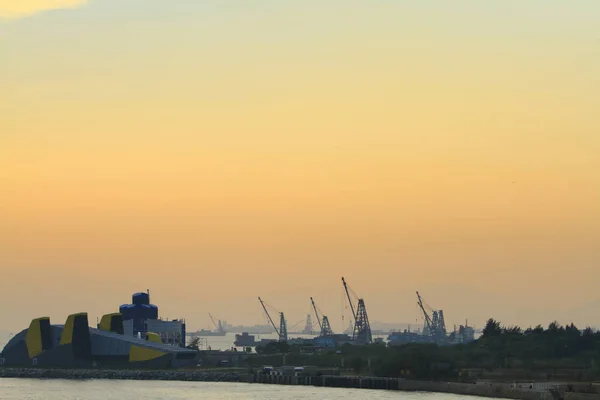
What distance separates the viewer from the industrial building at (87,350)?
171 metres

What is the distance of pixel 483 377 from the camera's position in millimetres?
136750

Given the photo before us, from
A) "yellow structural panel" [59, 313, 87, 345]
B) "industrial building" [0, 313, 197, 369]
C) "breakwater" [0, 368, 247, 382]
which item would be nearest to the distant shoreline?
"breakwater" [0, 368, 247, 382]

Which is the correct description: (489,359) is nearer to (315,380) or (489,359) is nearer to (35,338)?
(315,380)

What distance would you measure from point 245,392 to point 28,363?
174 ft

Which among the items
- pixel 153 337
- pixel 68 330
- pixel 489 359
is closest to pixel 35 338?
pixel 68 330

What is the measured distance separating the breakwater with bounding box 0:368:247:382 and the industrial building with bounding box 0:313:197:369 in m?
3.80

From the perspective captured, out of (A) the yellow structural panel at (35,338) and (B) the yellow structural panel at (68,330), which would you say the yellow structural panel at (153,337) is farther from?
(A) the yellow structural panel at (35,338)

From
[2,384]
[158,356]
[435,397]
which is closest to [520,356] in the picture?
[435,397]

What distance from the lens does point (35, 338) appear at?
176m

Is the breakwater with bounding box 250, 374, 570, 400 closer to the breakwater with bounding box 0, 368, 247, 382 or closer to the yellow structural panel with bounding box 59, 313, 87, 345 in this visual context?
the breakwater with bounding box 0, 368, 247, 382

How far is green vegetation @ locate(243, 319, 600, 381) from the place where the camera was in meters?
140

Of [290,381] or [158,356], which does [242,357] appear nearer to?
[158,356]

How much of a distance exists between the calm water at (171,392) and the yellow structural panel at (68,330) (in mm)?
15062

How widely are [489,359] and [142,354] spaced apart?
4854 centimetres
